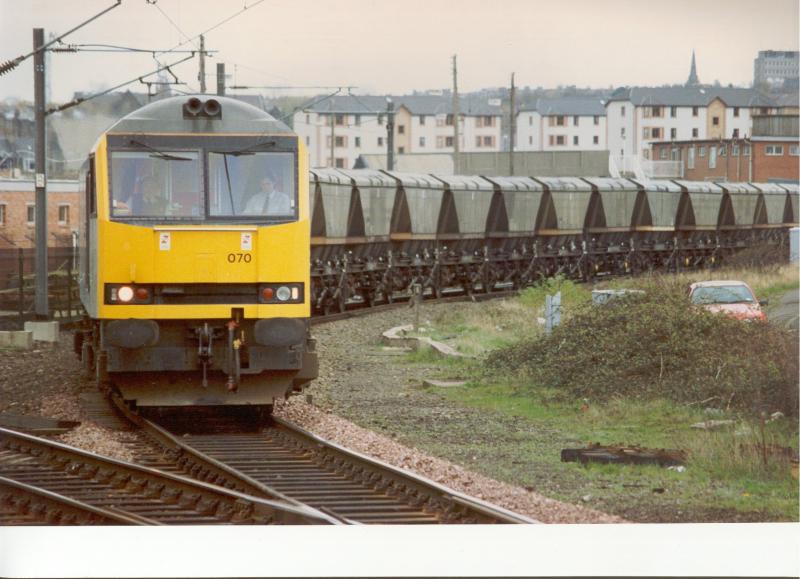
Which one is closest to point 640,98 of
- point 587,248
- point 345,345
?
point 345,345

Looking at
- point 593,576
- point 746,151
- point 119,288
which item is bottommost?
point 593,576

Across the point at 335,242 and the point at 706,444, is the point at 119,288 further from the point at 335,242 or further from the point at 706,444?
the point at 335,242

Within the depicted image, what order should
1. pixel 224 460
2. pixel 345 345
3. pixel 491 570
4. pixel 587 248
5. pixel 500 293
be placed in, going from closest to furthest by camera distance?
pixel 491 570 → pixel 224 460 → pixel 345 345 → pixel 500 293 → pixel 587 248

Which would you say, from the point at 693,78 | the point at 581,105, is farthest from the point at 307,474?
the point at 581,105

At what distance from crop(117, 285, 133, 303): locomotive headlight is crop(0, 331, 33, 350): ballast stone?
336 inches

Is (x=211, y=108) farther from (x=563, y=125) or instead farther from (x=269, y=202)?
(x=563, y=125)

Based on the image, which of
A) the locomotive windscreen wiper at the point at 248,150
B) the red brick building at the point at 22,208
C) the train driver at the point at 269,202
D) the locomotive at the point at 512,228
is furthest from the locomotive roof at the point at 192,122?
the red brick building at the point at 22,208

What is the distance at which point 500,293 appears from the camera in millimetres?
30984

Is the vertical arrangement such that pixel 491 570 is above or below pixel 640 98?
below

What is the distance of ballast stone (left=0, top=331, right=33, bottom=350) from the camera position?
1894 cm

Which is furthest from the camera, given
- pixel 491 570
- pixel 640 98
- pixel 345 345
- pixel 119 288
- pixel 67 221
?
pixel 67 221

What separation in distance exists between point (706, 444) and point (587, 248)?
24330 mm

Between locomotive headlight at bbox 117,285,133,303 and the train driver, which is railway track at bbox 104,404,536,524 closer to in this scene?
locomotive headlight at bbox 117,285,133,303

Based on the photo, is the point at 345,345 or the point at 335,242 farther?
the point at 335,242
